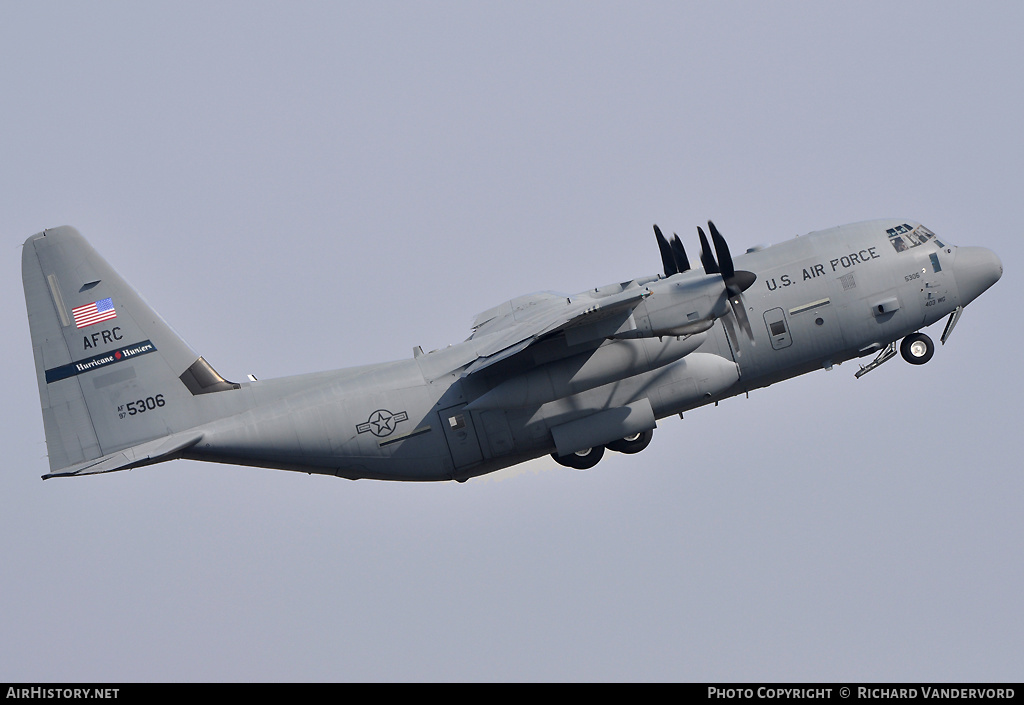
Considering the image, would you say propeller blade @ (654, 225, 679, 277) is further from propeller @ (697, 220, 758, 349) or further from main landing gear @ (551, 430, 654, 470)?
main landing gear @ (551, 430, 654, 470)

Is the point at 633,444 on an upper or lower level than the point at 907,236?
lower

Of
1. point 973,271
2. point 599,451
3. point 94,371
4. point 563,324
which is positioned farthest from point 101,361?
point 973,271

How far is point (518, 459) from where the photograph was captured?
25.8 m

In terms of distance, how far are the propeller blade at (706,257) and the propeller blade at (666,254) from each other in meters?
2.55

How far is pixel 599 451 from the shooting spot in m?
26.9

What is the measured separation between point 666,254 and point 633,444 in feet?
14.6

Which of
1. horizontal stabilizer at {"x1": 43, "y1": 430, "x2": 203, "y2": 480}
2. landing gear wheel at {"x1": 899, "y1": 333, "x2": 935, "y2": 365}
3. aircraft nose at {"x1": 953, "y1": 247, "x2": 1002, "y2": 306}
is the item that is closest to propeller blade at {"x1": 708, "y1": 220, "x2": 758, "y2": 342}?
landing gear wheel at {"x1": 899, "y1": 333, "x2": 935, "y2": 365}

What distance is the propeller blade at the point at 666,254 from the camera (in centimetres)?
2620

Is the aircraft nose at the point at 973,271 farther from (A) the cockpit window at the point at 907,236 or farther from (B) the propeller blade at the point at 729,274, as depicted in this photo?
(B) the propeller blade at the point at 729,274

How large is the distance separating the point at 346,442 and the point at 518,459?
12.4 feet

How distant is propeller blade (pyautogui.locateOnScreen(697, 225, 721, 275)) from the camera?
76.6 ft

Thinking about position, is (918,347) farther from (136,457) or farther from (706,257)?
(136,457)

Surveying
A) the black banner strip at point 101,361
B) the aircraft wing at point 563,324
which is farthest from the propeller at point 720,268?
the black banner strip at point 101,361

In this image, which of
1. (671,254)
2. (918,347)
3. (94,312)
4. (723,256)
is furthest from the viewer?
(918,347)
